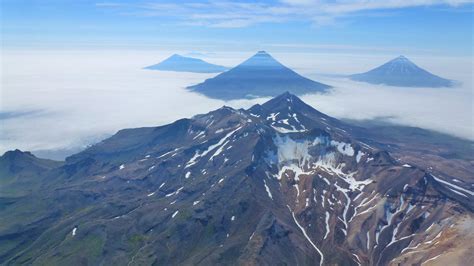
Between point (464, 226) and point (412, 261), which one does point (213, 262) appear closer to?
point (412, 261)

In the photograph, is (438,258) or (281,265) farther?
(281,265)

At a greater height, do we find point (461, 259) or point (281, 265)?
point (461, 259)

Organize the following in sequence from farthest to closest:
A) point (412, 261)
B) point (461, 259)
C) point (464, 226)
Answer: point (464, 226)
point (412, 261)
point (461, 259)

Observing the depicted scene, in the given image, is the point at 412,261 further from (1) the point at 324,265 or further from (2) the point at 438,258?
(1) the point at 324,265

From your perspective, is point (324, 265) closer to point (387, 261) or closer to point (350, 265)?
point (350, 265)

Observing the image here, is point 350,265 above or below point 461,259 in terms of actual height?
below

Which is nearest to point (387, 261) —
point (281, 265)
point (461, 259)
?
point (461, 259)

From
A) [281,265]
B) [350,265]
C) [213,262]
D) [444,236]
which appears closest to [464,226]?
[444,236]

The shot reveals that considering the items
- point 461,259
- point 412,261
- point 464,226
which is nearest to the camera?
point 461,259

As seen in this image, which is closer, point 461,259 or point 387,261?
point 461,259
